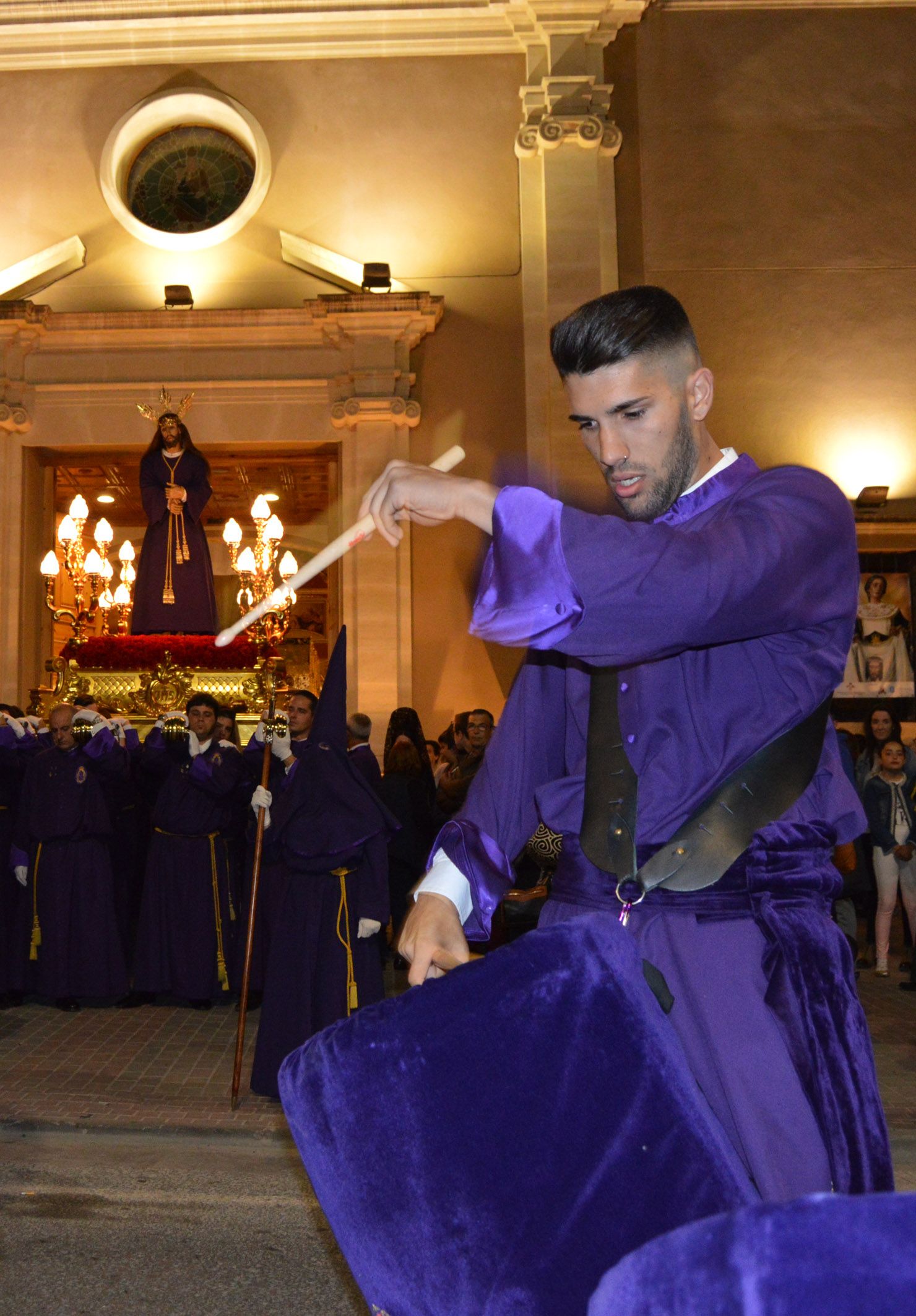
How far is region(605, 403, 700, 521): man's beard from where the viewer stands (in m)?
1.81

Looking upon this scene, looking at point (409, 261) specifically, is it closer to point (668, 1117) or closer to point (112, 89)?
point (112, 89)

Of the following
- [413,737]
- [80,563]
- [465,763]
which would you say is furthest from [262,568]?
[465,763]

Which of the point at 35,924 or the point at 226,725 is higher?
the point at 226,725

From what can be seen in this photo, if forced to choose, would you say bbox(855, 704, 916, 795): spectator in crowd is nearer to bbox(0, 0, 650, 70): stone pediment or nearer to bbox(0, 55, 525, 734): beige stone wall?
bbox(0, 55, 525, 734): beige stone wall

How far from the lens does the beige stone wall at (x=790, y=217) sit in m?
14.6

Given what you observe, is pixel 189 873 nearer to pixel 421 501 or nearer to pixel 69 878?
pixel 69 878

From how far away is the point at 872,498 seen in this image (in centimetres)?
1421

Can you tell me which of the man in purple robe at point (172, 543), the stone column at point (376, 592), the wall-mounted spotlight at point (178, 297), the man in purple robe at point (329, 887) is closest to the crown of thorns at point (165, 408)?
the man in purple robe at point (172, 543)

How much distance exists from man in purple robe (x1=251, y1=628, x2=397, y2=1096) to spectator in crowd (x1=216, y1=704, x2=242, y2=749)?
2286mm

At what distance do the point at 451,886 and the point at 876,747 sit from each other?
336 inches

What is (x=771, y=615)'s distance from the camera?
147cm

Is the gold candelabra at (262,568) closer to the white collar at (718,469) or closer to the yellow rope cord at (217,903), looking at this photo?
the yellow rope cord at (217,903)

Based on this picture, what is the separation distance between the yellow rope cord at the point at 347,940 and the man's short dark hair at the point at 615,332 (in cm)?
556

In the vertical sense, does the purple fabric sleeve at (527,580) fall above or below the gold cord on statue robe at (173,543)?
below
